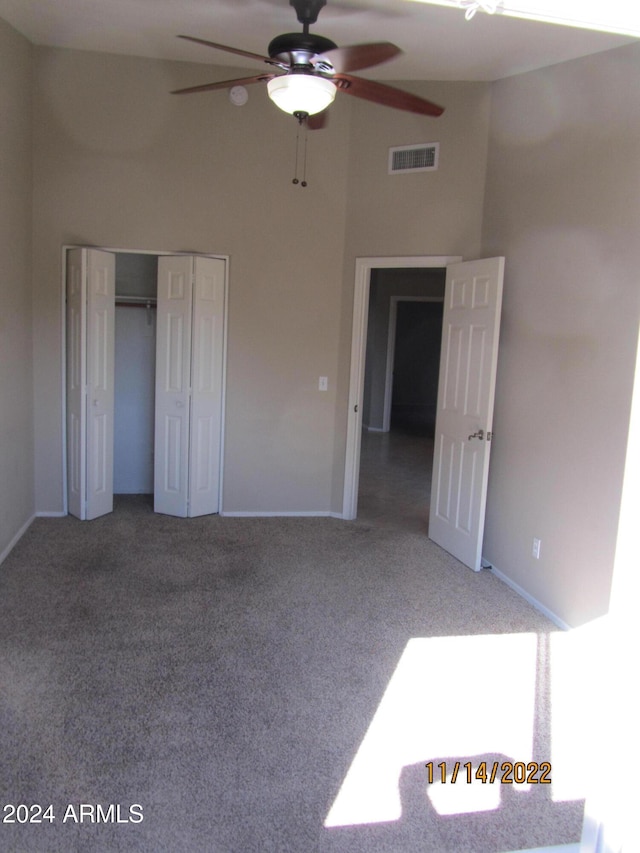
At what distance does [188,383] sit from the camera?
17.5ft

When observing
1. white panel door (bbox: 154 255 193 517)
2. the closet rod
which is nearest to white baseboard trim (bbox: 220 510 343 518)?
white panel door (bbox: 154 255 193 517)

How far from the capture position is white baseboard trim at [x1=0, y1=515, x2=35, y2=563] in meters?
4.35

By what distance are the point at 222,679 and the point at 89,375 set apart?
2.88 metres

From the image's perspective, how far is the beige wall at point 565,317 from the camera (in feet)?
11.0

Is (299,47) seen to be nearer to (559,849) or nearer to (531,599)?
(559,849)

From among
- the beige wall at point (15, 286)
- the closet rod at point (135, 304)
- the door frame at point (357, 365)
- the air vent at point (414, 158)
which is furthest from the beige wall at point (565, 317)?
the beige wall at point (15, 286)

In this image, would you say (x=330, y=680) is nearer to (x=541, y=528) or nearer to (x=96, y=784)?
(x=96, y=784)

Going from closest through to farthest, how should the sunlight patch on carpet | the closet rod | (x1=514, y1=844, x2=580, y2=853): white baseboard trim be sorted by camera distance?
(x1=514, y1=844, x2=580, y2=853): white baseboard trim < the sunlight patch on carpet < the closet rod

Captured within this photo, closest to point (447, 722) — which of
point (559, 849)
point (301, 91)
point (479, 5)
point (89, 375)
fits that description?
point (559, 849)

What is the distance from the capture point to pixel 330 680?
3068 millimetres

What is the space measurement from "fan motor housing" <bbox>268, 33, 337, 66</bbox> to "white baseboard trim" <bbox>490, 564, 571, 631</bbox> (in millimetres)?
3120

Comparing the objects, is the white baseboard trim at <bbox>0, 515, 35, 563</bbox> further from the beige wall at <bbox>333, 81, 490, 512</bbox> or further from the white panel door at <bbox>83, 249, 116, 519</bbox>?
the beige wall at <bbox>333, 81, 490, 512</bbox>

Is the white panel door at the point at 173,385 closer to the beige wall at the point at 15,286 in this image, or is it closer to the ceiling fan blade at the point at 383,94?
the beige wall at the point at 15,286
